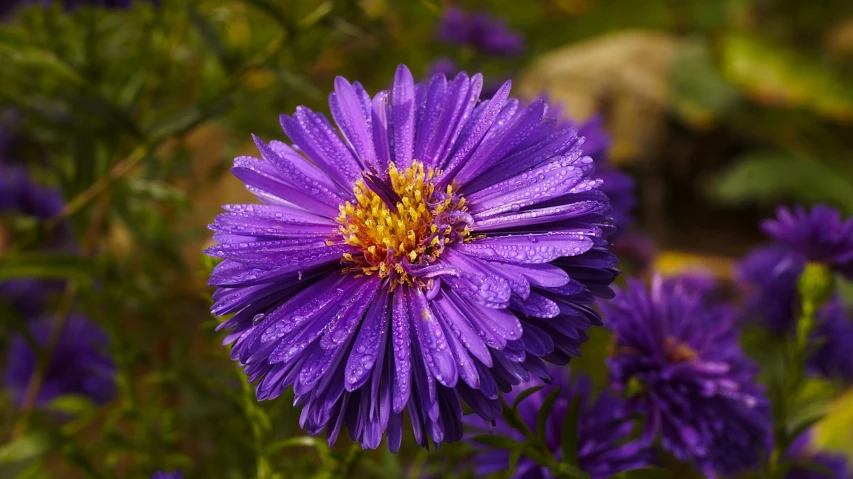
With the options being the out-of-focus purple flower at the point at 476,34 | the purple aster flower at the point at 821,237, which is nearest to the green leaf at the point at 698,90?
the out-of-focus purple flower at the point at 476,34

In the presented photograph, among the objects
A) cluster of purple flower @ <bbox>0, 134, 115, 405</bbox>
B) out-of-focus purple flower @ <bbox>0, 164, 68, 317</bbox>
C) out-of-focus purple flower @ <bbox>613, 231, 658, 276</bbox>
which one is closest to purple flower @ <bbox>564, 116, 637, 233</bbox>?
out-of-focus purple flower @ <bbox>613, 231, 658, 276</bbox>

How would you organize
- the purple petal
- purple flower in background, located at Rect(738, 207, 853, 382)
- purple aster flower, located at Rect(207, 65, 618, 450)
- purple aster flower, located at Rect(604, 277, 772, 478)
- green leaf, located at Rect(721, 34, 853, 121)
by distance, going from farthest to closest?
green leaf, located at Rect(721, 34, 853, 121) < purple flower in background, located at Rect(738, 207, 853, 382) < purple aster flower, located at Rect(604, 277, 772, 478) < the purple petal < purple aster flower, located at Rect(207, 65, 618, 450)

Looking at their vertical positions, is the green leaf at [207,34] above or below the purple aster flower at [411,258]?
above

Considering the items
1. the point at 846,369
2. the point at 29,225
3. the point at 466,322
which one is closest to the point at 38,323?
the point at 29,225

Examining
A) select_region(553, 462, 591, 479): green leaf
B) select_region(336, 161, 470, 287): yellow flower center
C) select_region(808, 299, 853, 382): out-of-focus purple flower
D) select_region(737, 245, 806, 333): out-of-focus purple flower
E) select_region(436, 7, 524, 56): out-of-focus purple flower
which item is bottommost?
select_region(808, 299, 853, 382): out-of-focus purple flower

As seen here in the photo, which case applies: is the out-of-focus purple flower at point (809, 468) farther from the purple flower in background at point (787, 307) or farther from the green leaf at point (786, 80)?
the green leaf at point (786, 80)

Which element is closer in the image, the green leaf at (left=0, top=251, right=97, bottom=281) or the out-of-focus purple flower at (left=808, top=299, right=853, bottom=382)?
the green leaf at (left=0, top=251, right=97, bottom=281)

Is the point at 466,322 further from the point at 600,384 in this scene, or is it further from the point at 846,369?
the point at 846,369

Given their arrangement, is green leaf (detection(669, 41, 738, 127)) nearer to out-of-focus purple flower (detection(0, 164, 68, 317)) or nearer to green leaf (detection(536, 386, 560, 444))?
out-of-focus purple flower (detection(0, 164, 68, 317))
